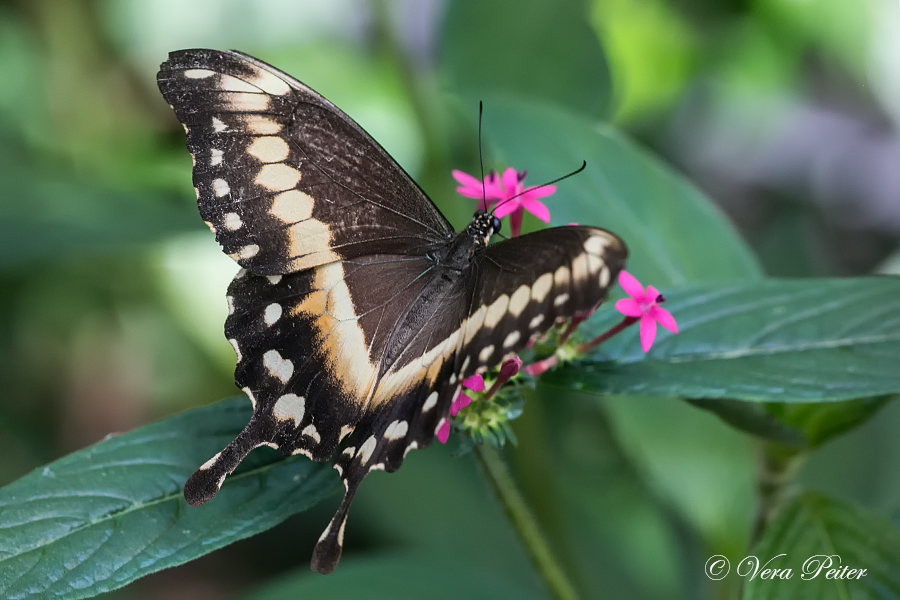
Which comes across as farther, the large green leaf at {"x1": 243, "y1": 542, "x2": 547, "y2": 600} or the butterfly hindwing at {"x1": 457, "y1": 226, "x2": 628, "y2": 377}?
the large green leaf at {"x1": 243, "y1": 542, "x2": 547, "y2": 600}

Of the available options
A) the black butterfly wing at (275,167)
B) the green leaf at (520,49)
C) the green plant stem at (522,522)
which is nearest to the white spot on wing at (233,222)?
the black butterfly wing at (275,167)

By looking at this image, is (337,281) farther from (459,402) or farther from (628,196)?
(628,196)

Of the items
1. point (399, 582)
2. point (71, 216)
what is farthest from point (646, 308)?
point (71, 216)

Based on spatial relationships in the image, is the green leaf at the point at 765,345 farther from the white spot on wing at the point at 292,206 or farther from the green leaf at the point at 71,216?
the green leaf at the point at 71,216

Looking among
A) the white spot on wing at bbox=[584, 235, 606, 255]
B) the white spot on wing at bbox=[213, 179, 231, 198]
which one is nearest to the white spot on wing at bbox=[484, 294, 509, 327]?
the white spot on wing at bbox=[584, 235, 606, 255]

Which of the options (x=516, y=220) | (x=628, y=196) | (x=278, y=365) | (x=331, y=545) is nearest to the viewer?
(x=331, y=545)

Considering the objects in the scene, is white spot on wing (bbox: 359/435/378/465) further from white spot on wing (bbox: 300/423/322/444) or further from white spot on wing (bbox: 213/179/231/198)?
white spot on wing (bbox: 213/179/231/198)

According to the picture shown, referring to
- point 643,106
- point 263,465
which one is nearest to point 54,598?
point 263,465
